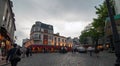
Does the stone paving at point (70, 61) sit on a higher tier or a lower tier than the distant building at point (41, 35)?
lower

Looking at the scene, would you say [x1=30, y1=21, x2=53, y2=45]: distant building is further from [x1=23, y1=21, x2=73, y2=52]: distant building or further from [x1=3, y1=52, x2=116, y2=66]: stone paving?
[x1=3, y1=52, x2=116, y2=66]: stone paving

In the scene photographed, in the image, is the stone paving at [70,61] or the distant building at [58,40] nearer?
the stone paving at [70,61]

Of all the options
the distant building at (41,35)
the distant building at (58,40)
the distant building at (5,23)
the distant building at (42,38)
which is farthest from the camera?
the distant building at (58,40)

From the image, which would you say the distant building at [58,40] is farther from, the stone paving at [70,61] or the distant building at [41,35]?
the stone paving at [70,61]

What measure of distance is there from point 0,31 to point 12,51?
13.7 meters

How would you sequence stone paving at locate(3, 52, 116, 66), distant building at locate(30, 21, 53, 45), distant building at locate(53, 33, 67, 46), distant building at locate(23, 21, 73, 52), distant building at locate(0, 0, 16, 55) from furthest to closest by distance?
distant building at locate(53, 33, 67, 46), distant building at locate(30, 21, 53, 45), distant building at locate(23, 21, 73, 52), distant building at locate(0, 0, 16, 55), stone paving at locate(3, 52, 116, 66)

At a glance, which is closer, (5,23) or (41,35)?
(5,23)

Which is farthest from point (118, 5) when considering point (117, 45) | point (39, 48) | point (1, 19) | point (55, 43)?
point (55, 43)

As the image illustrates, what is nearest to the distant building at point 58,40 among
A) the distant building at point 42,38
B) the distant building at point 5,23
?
the distant building at point 42,38

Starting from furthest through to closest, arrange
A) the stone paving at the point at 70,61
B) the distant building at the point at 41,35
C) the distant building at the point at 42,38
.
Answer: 1. the distant building at the point at 41,35
2. the distant building at the point at 42,38
3. the stone paving at the point at 70,61

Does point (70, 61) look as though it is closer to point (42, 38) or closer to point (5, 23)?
point (5, 23)

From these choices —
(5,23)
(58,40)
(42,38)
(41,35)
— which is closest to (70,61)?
(5,23)

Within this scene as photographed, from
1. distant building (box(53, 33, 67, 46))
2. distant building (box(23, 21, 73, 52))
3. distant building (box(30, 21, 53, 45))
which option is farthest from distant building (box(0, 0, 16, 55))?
distant building (box(53, 33, 67, 46))

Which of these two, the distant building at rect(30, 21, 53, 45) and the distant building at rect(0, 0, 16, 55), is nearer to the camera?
the distant building at rect(0, 0, 16, 55)
